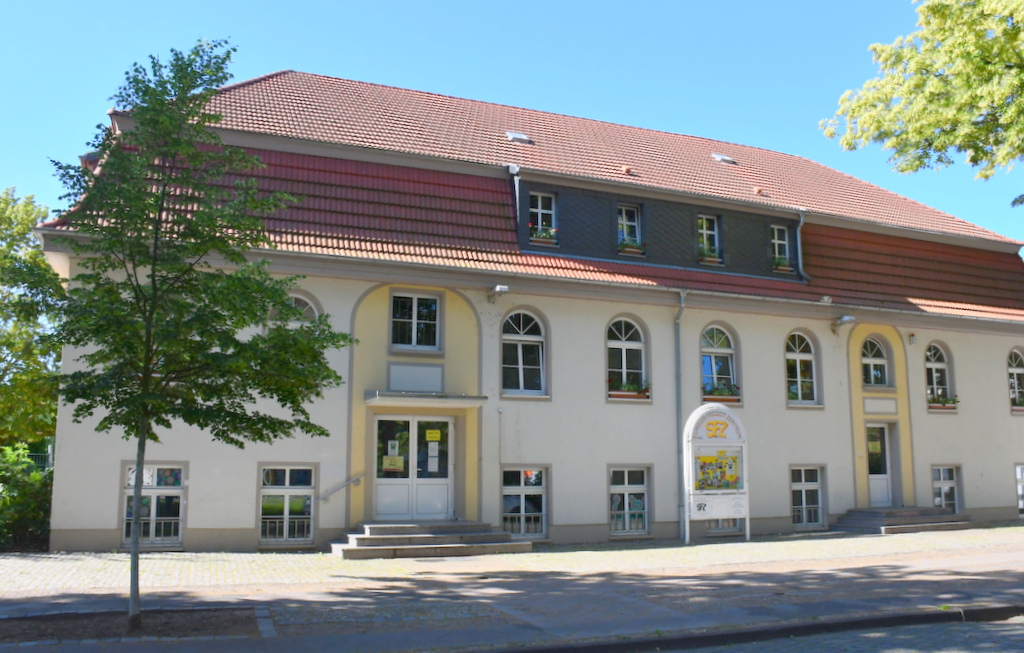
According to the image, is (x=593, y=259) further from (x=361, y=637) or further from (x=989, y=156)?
(x=361, y=637)

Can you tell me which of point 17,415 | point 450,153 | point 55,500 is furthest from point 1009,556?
point 17,415

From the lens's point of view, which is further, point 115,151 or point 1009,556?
point 1009,556

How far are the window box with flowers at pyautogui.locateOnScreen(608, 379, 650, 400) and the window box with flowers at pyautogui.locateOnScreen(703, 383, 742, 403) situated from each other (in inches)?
57.6

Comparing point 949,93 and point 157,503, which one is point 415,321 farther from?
point 949,93

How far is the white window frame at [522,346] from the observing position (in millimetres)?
17766

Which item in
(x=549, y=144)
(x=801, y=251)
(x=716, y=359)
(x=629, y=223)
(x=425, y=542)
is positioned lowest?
(x=425, y=542)

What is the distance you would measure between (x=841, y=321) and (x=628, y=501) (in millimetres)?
6734

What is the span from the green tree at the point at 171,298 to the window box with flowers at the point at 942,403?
56.6 ft

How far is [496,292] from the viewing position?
56.7 feet

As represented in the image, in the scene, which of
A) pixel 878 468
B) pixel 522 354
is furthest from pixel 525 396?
pixel 878 468

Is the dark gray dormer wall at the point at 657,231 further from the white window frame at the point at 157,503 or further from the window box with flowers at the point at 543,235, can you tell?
the white window frame at the point at 157,503

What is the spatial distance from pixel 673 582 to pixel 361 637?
519 cm

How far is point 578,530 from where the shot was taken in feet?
58.2

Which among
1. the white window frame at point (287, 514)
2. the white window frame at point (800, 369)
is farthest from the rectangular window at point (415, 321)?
the white window frame at point (800, 369)
